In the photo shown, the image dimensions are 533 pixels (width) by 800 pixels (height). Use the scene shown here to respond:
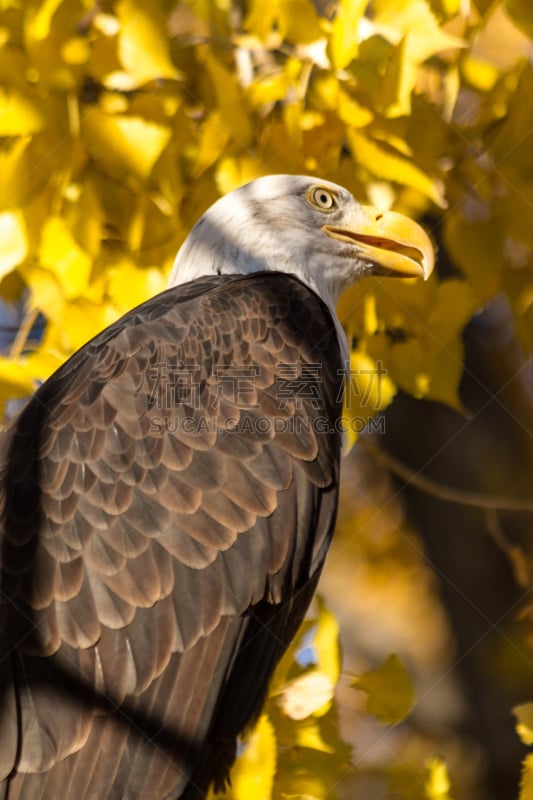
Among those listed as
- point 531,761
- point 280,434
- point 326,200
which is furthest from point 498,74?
point 531,761

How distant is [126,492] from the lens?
301cm

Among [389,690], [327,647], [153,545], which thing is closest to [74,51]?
[153,545]

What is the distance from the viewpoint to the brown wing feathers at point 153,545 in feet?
9.55

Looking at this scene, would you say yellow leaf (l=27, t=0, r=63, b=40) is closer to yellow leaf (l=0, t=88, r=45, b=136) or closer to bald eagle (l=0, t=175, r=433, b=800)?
yellow leaf (l=0, t=88, r=45, b=136)

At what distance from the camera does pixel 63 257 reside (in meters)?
3.39

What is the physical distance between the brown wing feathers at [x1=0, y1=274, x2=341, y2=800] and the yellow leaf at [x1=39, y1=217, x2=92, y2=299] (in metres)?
0.19

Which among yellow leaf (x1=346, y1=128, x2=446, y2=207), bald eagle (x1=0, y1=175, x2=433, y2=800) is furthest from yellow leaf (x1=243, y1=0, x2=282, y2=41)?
bald eagle (x1=0, y1=175, x2=433, y2=800)

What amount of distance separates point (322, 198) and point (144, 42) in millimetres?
1030

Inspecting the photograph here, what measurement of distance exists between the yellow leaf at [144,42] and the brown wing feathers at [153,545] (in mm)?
608

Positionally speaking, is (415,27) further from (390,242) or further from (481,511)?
(481,511)

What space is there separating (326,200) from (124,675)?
5.63 ft

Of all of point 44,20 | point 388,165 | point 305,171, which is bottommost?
point 305,171

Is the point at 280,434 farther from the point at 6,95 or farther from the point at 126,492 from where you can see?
the point at 6,95

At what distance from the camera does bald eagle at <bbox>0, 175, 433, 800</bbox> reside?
291 centimetres
